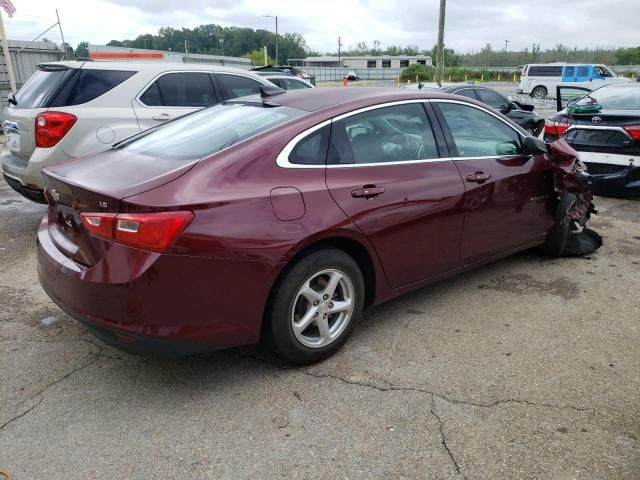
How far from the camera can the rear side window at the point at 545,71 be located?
31.9 meters

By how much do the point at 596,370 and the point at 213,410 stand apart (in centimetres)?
217

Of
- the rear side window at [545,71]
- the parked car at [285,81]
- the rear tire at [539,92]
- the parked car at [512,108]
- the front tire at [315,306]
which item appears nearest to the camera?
the front tire at [315,306]

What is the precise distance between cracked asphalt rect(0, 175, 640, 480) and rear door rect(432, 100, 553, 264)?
53 centimetres

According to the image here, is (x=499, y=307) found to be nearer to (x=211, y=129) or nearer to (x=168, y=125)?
(x=211, y=129)

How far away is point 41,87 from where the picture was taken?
210 inches


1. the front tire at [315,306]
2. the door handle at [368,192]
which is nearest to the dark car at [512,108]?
the door handle at [368,192]

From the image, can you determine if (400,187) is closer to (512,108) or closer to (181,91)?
(181,91)

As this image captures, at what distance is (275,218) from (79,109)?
347 centimetres

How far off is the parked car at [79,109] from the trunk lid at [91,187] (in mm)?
2149

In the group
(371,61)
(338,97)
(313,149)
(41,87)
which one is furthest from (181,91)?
(371,61)

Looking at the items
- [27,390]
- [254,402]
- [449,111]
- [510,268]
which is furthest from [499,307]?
[27,390]

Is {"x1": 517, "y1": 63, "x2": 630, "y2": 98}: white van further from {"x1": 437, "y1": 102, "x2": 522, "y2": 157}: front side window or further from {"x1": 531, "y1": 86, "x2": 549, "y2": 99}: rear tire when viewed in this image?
{"x1": 437, "y1": 102, "x2": 522, "y2": 157}: front side window

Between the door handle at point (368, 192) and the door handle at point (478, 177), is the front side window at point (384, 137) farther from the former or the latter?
the door handle at point (478, 177)

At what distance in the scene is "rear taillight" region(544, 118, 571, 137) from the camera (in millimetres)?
7545
